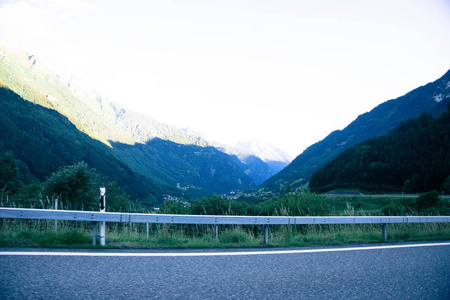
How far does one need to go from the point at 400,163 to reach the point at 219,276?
12518 cm

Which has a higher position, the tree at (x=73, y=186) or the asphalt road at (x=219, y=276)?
the tree at (x=73, y=186)

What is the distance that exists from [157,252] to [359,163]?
133 metres

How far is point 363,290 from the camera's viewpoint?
421cm

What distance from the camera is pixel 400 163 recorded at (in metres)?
110

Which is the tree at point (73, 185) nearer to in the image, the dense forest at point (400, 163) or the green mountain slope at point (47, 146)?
the dense forest at point (400, 163)

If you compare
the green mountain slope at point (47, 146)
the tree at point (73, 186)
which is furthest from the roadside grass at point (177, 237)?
the green mountain slope at point (47, 146)

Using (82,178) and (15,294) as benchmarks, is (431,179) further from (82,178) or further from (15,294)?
(15,294)

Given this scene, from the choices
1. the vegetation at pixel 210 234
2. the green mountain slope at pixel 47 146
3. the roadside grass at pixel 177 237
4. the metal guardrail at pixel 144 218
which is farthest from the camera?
the green mountain slope at pixel 47 146

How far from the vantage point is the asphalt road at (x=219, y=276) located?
3.78 m

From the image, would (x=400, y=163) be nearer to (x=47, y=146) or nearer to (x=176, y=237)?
(x=176, y=237)

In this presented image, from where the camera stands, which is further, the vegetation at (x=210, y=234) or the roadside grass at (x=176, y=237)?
the vegetation at (x=210, y=234)

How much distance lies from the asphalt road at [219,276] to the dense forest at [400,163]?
92.4m

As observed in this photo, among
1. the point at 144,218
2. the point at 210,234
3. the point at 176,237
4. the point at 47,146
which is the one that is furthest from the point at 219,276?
the point at 47,146

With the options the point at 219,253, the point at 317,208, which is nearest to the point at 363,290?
the point at 219,253
